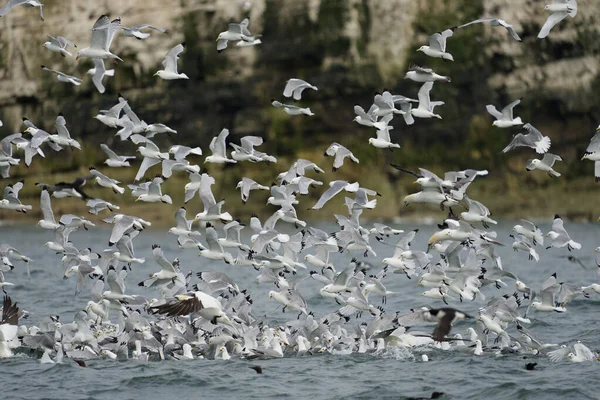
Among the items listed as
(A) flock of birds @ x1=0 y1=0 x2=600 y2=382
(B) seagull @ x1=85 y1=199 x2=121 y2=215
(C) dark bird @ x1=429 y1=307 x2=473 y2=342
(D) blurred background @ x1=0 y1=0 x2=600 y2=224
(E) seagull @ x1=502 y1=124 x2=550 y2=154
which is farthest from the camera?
(D) blurred background @ x1=0 y1=0 x2=600 y2=224

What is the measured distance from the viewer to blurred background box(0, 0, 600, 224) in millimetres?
39250

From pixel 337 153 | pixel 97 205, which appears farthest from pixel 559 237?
pixel 97 205

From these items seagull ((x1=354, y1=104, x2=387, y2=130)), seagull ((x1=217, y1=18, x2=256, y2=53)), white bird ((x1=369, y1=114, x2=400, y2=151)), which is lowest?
white bird ((x1=369, y1=114, x2=400, y2=151))

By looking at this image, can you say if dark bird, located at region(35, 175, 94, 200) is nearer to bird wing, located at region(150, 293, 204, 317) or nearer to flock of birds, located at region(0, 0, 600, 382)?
flock of birds, located at region(0, 0, 600, 382)

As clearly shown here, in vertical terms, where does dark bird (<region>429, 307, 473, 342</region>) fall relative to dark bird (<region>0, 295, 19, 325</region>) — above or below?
below

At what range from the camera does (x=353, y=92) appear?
129ft

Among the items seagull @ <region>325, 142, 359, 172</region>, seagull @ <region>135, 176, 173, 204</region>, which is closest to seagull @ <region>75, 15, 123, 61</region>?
seagull @ <region>135, 176, 173, 204</region>

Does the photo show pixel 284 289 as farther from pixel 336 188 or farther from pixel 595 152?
pixel 595 152

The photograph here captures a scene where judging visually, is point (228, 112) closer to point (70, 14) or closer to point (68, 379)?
point (70, 14)

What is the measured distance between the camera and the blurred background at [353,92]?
39.2 metres

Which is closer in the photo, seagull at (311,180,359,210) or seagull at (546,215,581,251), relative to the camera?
seagull at (546,215,581,251)

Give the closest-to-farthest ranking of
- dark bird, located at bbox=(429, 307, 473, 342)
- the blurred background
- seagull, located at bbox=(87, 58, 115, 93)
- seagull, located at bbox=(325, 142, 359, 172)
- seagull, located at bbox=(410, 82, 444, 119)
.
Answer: dark bird, located at bbox=(429, 307, 473, 342)
seagull, located at bbox=(410, 82, 444, 119)
seagull, located at bbox=(325, 142, 359, 172)
seagull, located at bbox=(87, 58, 115, 93)
the blurred background

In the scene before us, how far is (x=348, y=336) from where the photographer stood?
15.9 meters

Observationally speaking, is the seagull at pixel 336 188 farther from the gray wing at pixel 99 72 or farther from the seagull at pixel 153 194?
the gray wing at pixel 99 72
